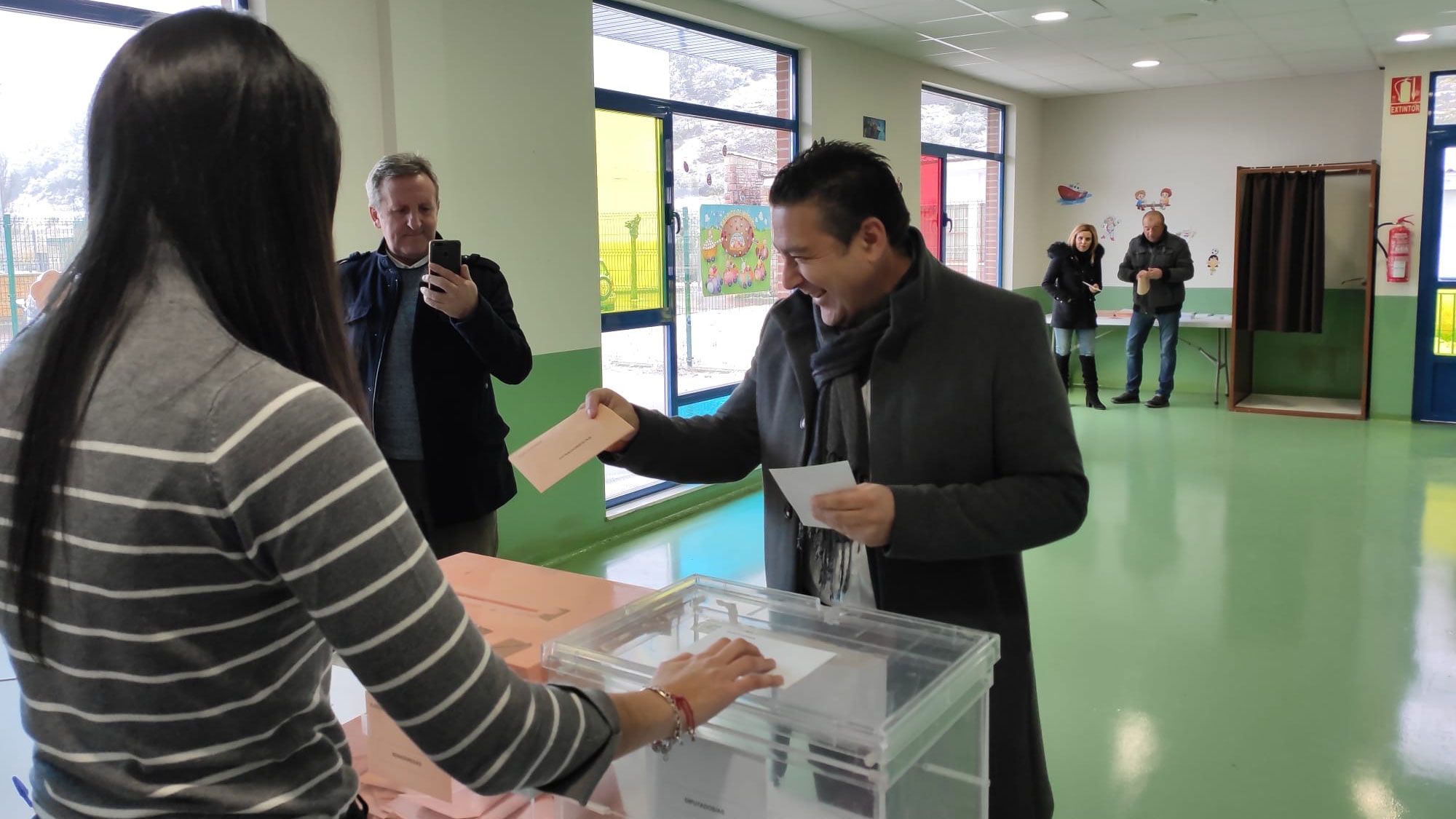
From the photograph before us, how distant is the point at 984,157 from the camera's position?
8.78 metres

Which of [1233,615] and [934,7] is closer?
[1233,615]

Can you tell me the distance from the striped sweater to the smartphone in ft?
5.20

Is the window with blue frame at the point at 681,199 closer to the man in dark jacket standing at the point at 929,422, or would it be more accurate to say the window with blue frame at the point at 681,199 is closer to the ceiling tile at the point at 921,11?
the ceiling tile at the point at 921,11

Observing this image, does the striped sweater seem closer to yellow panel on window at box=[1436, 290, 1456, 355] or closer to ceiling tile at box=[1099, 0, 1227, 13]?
ceiling tile at box=[1099, 0, 1227, 13]

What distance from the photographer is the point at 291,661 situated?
0.78 m

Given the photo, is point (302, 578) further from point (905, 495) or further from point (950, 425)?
point (950, 425)

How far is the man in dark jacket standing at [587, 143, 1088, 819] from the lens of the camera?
1512 mm

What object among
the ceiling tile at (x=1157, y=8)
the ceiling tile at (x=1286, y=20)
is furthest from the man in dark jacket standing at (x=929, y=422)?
the ceiling tile at (x=1286, y=20)

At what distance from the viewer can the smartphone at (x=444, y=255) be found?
232cm

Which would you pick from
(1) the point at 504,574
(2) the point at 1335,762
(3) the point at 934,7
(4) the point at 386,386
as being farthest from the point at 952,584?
(3) the point at 934,7

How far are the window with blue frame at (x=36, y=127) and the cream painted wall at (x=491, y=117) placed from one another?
1.75 ft

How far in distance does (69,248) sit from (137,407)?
0.61ft

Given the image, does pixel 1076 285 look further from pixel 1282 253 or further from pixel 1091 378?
pixel 1282 253

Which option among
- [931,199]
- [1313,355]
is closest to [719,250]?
[931,199]
